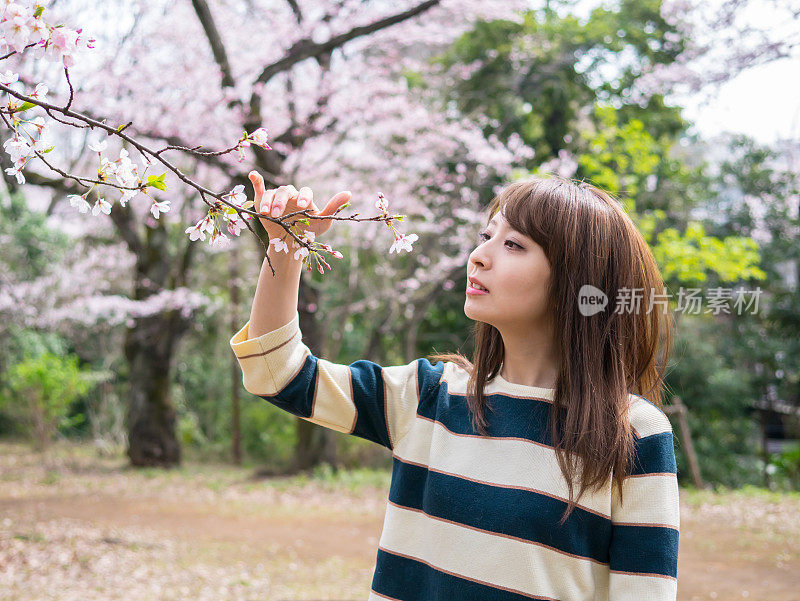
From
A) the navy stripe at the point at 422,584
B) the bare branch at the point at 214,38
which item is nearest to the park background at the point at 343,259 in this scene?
the bare branch at the point at 214,38

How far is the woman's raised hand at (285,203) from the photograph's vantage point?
3.46 feet

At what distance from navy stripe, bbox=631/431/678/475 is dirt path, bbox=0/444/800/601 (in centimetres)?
300

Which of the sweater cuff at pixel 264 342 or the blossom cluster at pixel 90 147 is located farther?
the sweater cuff at pixel 264 342

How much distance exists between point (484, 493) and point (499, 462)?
6 cm

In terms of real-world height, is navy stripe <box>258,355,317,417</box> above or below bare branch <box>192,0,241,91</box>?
below

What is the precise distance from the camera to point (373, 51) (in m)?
8.62

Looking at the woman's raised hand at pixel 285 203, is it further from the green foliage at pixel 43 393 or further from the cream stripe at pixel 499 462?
the green foliage at pixel 43 393

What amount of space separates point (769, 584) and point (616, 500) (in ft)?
12.0

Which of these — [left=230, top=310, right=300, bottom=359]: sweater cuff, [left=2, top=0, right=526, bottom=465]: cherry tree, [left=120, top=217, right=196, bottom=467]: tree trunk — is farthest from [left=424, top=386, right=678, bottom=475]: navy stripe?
[left=120, top=217, right=196, bottom=467]: tree trunk

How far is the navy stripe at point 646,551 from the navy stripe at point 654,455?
88 mm

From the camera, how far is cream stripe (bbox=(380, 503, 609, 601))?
1.05 metres

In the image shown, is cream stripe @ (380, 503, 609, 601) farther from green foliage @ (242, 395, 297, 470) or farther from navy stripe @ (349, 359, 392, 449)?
green foliage @ (242, 395, 297, 470)

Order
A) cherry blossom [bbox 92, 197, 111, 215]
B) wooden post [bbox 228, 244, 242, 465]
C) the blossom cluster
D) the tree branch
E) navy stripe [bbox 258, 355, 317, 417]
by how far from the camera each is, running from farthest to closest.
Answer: wooden post [bbox 228, 244, 242, 465] < the tree branch < navy stripe [bbox 258, 355, 317, 417] < cherry blossom [bbox 92, 197, 111, 215] < the blossom cluster

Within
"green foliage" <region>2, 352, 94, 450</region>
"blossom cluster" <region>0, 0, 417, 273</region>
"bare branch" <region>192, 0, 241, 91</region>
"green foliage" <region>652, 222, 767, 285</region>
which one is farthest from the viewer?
"green foliage" <region>2, 352, 94, 450</region>
